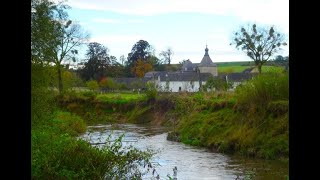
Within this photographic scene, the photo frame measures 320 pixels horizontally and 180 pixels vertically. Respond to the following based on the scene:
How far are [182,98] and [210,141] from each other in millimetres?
13331

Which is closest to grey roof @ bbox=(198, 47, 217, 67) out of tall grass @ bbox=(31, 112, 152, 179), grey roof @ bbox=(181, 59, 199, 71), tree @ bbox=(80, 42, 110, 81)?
grey roof @ bbox=(181, 59, 199, 71)

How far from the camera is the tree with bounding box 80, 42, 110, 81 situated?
73.4 meters

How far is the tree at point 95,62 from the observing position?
73.4 m

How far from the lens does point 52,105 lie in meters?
16.3

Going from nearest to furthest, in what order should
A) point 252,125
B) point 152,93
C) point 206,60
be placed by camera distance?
point 252,125
point 152,93
point 206,60

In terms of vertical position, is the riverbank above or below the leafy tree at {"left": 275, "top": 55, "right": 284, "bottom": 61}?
below

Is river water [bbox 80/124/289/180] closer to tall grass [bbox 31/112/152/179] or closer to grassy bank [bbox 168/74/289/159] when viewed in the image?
grassy bank [bbox 168/74/289/159]

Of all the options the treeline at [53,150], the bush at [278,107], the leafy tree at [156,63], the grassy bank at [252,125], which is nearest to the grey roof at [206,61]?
the leafy tree at [156,63]

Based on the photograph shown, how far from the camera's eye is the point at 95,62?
74375mm

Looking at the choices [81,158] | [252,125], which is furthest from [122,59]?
[81,158]

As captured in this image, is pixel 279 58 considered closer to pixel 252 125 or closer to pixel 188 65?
pixel 252 125
